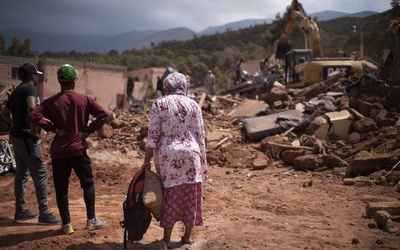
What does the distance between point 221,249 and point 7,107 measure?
9.78 feet

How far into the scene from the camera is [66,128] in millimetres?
3605

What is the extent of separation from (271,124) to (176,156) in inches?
265

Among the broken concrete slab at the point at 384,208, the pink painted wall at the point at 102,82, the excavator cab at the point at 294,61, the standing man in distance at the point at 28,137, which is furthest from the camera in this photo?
the pink painted wall at the point at 102,82

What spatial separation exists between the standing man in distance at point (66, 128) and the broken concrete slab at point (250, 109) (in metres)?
8.55

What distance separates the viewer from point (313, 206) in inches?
203

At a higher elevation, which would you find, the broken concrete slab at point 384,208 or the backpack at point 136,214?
the backpack at point 136,214

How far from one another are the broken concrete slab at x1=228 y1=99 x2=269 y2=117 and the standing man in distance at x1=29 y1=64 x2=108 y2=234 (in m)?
8.55

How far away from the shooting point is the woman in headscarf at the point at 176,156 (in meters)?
3.34

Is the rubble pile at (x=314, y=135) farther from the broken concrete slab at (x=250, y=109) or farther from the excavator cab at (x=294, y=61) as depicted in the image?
the excavator cab at (x=294, y=61)

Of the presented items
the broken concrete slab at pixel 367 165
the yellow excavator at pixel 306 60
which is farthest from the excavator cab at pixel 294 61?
the broken concrete slab at pixel 367 165

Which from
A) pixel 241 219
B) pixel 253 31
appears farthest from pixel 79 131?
pixel 253 31

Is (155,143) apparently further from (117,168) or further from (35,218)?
(117,168)

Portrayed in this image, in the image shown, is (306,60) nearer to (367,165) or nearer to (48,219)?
(367,165)

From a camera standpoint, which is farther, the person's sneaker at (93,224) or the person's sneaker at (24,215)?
the person's sneaker at (24,215)
